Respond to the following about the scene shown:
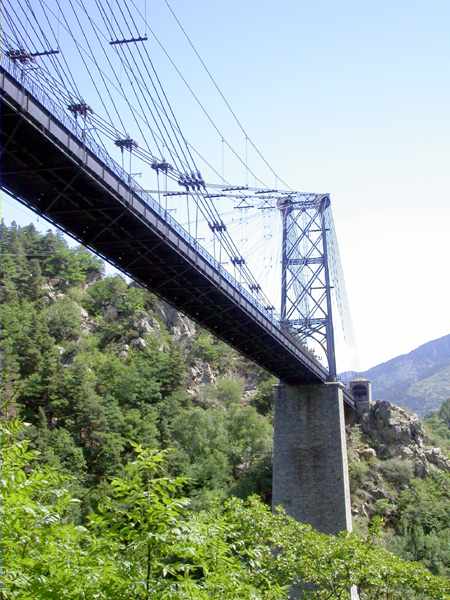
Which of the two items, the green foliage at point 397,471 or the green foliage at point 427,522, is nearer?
the green foliage at point 427,522

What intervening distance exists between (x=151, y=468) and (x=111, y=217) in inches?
569

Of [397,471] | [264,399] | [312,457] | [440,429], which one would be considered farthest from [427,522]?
[440,429]

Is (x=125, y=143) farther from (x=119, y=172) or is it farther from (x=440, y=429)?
(x=440, y=429)

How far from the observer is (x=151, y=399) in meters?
57.9

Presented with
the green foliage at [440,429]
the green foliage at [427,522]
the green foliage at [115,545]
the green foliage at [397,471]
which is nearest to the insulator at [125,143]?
the green foliage at [115,545]

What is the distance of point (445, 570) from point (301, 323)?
14.3 m

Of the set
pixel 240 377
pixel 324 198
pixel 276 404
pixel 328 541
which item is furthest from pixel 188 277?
pixel 240 377

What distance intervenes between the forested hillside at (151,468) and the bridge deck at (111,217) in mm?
5937

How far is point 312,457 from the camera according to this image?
112ft

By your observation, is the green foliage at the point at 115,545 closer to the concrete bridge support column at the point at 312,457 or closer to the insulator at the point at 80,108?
the insulator at the point at 80,108

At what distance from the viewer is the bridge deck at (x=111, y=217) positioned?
1603 centimetres

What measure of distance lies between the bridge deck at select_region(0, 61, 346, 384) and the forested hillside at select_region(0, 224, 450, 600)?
5.94m

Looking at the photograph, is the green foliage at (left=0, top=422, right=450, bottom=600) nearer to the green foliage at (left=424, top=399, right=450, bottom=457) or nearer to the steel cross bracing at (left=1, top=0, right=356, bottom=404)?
the steel cross bracing at (left=1, top=0, right=356, bottom=404)

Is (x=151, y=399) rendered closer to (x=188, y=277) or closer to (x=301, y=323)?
(x=301, y=323)
